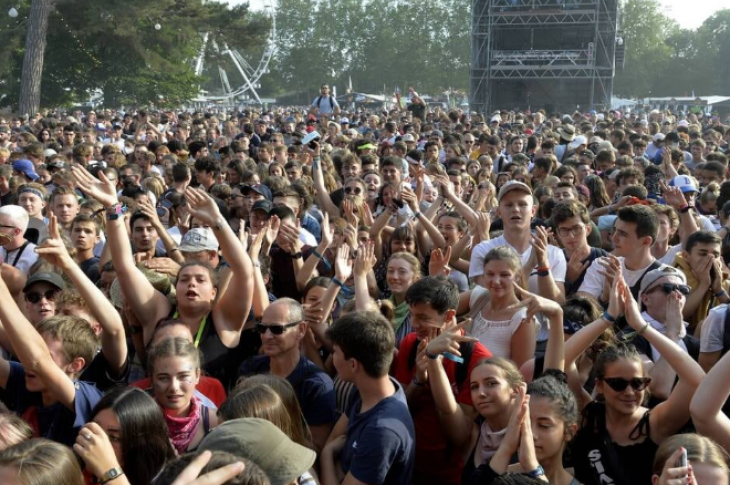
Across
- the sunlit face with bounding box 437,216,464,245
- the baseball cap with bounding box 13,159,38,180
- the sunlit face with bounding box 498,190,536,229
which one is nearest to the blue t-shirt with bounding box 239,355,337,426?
the sunlit face with bounding box 498,190,536,229

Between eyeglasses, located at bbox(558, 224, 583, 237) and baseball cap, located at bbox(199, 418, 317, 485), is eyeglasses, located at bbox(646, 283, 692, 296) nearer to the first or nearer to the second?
eyeglasses, located at bbox(558, 224, 583, 237)

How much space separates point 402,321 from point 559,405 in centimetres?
152

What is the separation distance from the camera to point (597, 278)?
5180 mm

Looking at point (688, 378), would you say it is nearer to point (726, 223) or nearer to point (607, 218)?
point (726, 223)

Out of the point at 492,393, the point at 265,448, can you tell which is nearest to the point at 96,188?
the point at 492,393

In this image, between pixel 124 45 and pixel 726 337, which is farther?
pixel 124 45

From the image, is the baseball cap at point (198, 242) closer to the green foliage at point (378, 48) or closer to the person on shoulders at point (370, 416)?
the person on shoulders at point (370, 416)

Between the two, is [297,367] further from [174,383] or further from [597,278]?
[597,278]

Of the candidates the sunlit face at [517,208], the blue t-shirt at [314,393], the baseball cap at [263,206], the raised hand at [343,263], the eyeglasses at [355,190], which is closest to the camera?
the blue t-shirt at [314,393]

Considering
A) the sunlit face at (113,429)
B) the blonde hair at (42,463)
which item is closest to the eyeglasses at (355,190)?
the sunlit face at (113,429)

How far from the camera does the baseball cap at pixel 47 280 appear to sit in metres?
4.58

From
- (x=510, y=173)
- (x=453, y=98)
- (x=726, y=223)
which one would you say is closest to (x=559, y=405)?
(x=726, y=223)

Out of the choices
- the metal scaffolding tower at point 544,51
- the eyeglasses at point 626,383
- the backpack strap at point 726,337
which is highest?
the metal scaffolding tower at point 544,51

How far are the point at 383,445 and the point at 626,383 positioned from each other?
41.6 inches
